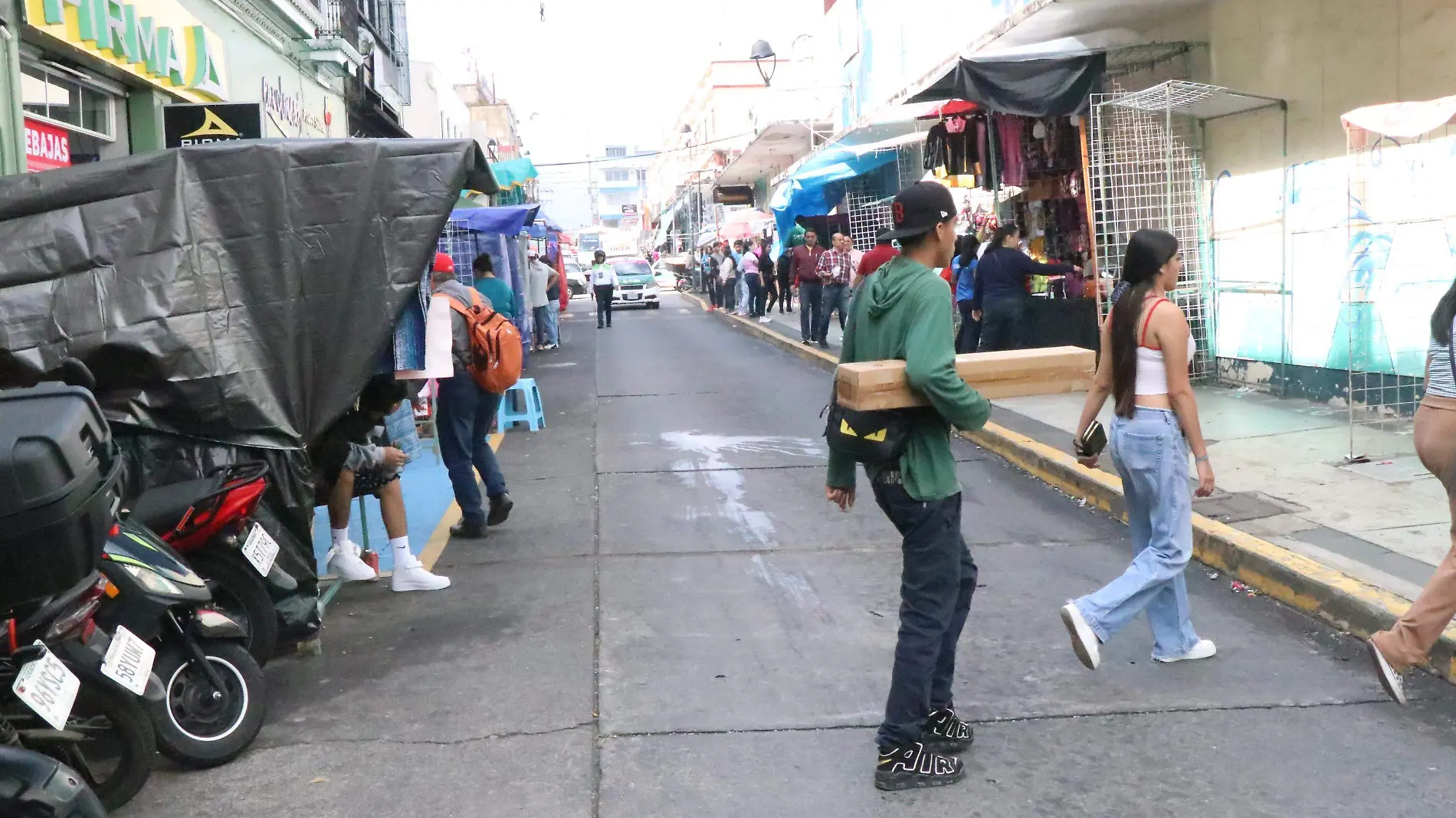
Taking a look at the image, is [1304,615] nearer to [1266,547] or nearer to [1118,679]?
[1266,547]

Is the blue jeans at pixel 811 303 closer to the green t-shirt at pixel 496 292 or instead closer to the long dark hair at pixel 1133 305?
A: the green t-shirt at pixel 496 292

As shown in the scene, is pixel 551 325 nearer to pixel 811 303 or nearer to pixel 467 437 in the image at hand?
pixel 811 303

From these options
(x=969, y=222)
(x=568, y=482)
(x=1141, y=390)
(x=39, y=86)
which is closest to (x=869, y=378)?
(x=1141, y=390)

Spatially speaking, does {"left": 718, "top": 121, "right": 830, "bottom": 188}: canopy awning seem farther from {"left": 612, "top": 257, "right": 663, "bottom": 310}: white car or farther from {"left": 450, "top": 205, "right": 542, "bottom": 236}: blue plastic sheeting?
{"left": 450, "top": 205, "right": 542, "bottom": 236}: blue plastic sheeting

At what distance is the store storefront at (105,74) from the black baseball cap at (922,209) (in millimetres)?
6630

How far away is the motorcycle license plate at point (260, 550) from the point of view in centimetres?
479

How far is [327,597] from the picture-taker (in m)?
6.05

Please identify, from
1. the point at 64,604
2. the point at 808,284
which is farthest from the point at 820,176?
the point at 64,604

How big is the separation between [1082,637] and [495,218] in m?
11.0

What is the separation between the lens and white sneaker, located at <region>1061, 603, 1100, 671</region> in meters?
4.72

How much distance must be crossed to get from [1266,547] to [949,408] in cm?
335

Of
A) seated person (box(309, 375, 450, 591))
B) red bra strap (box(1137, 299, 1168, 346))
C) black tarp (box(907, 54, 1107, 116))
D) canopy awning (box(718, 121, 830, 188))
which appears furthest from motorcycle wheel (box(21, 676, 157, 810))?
canopy awning (box(718, 121, 830, 188))

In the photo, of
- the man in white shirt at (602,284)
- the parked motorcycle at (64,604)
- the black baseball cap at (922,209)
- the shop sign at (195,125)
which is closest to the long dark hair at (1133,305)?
the black baseball cap at (922,209)

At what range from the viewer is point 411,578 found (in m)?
6.56
